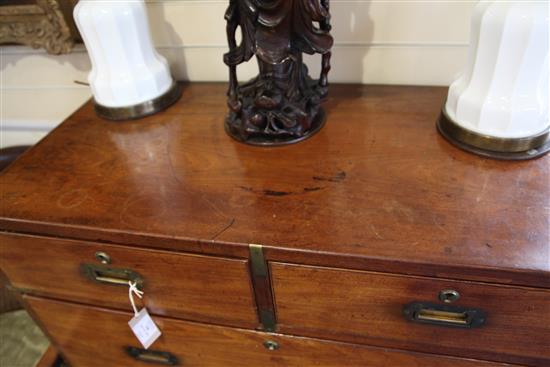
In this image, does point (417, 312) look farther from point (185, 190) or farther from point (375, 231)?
point (185, 190)

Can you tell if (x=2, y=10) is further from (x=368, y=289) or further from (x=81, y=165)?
(x=368, y=289)

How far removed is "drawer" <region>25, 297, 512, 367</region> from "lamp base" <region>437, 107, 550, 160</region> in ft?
1.06

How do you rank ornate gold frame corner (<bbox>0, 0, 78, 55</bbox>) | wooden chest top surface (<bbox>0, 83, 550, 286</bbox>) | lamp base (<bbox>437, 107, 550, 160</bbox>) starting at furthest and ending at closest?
ornate gold frame corner (<bbox>0, 0, 78, 55</bbox>), lamp base (<bbox>437, 107, 550, 160</bbox>), wooden chest top surface (<bbox>0, 83, 550, 286</bbox>)

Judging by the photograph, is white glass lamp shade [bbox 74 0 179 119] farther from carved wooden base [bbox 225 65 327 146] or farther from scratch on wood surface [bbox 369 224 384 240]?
scratch on wood surface [bbox 369 224 384 240]

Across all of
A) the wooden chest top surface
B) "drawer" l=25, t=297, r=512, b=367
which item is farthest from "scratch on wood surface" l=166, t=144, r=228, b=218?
"drawer" l=25, t=297, r=512, b=367

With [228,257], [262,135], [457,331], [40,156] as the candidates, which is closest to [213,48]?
[262,135]

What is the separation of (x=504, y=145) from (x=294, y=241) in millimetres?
368

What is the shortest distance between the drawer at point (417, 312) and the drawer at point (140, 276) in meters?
0.07

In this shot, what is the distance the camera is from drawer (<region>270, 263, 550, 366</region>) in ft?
1.78

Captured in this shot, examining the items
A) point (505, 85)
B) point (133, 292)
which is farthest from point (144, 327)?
point (505, 85)

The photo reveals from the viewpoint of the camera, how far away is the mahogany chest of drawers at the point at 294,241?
0.55 metres

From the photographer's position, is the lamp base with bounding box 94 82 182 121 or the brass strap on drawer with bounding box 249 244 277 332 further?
the lamp base with bounding box 94 82 182 121

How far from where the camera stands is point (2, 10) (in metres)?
0.93

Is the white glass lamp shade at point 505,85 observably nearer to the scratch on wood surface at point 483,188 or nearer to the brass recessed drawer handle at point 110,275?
the scratch on wood surface at point 483,188
